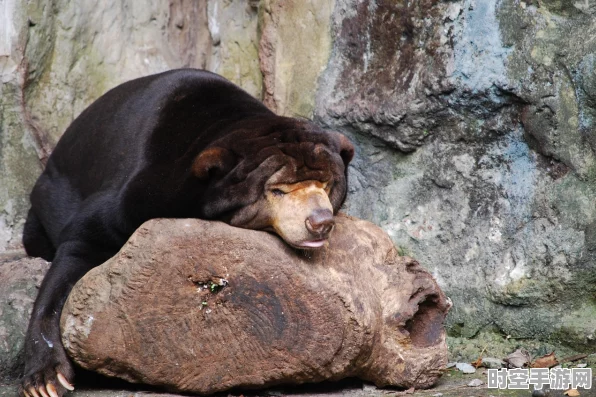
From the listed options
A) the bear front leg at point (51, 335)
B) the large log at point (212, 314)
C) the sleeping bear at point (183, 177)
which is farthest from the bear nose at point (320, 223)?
the bear front leg at point (51, 335)

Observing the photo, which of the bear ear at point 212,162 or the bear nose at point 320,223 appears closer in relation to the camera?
the bear nose at point 320,223

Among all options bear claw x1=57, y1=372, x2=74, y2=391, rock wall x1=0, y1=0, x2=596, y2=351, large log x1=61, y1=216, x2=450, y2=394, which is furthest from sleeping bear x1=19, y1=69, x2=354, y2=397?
rock wall x1=0, y1=0, x2=596, y2=351

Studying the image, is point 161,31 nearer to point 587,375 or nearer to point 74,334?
point 74,334

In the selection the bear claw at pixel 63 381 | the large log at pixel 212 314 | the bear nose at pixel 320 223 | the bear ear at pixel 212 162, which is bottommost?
the bear claw at pixel 63 381

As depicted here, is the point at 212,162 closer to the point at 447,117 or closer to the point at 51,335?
the point at 51,335

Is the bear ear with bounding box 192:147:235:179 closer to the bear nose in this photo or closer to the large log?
the large log

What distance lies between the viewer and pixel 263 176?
4.25m

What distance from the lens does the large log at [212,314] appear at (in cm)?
397

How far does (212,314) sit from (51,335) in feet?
2.69

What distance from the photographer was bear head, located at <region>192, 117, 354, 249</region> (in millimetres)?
4230

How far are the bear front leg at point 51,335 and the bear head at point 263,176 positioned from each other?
815mm

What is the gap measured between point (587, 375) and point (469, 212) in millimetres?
1266

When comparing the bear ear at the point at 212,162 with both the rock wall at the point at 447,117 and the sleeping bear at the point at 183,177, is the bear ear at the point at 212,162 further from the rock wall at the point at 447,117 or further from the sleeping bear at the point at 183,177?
the rock wall at the point at 447,117

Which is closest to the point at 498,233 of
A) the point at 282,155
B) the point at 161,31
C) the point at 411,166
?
the point at 411,166
